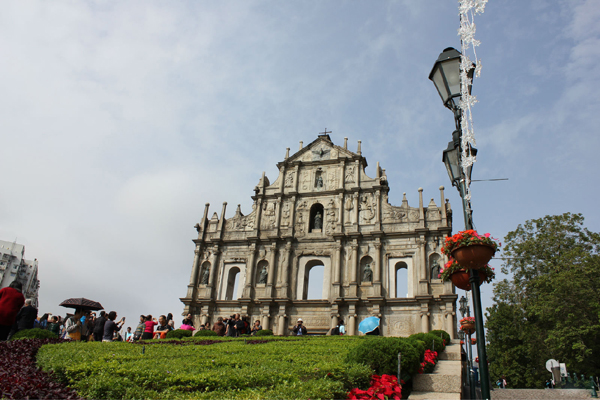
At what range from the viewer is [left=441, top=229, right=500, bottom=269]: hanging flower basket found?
756cm

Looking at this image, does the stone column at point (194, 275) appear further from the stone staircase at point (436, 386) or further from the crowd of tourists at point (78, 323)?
the stone staircase at point (436, 386)

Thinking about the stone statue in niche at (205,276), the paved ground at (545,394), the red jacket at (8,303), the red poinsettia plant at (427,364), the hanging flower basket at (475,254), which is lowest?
the paved ground at (545,394)

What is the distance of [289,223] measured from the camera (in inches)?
1227

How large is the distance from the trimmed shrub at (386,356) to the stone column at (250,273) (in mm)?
20595

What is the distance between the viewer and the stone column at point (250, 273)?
2912 cm

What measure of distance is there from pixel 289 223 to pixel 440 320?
39.3 feet

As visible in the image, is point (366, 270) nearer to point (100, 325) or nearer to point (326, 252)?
point (326, 252)

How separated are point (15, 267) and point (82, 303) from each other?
90535mm

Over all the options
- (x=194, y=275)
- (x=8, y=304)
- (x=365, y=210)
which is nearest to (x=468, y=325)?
(x=365, y=210)

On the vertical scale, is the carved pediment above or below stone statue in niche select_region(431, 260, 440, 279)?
above

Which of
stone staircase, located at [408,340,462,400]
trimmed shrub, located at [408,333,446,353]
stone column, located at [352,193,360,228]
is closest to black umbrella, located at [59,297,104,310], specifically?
trimmed shrub, located at [408,333,446,353]

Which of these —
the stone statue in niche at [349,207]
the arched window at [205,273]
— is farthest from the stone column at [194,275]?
the stone statue in niche at [349,207]

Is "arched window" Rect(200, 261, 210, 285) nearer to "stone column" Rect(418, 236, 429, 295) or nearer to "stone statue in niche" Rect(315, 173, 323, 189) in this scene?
"stone statue in niche" Rect(315, 173, 323, 189)

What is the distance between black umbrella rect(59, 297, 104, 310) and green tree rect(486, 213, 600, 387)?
925 inches
